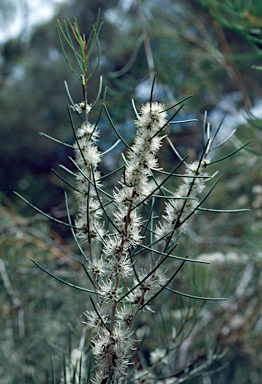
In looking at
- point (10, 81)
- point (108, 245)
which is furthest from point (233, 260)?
point (10, 81)

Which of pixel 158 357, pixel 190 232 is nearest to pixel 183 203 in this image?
pixel 158 357

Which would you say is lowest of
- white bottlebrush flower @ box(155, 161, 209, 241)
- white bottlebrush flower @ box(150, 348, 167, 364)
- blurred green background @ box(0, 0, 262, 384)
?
white bottlebrush flower @ box(150, 348, 167, 364)

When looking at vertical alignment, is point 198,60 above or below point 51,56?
below

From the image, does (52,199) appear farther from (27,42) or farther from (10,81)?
(10,81)

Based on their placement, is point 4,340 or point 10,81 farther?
point 10,81

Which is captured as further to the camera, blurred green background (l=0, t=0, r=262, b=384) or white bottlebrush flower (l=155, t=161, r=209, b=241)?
blurred green background (l=0, t=0, r=262, b=384)

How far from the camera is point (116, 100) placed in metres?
0.53

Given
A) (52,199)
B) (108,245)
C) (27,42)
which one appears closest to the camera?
(108,245)

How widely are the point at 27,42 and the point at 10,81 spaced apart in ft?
3.08

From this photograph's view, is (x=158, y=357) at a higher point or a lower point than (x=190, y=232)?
lower

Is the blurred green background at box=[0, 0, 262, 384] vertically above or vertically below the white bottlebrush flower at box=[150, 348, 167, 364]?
above

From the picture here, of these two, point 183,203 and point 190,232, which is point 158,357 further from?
point 190,232

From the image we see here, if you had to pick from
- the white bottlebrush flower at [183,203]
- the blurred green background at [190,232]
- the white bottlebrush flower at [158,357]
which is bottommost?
the white bottlebrush flower at [158,357]

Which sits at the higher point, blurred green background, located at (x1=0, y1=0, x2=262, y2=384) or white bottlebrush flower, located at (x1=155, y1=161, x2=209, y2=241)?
blurred green background, located at (x1=0, y1=0, x2=262, y2=384)
